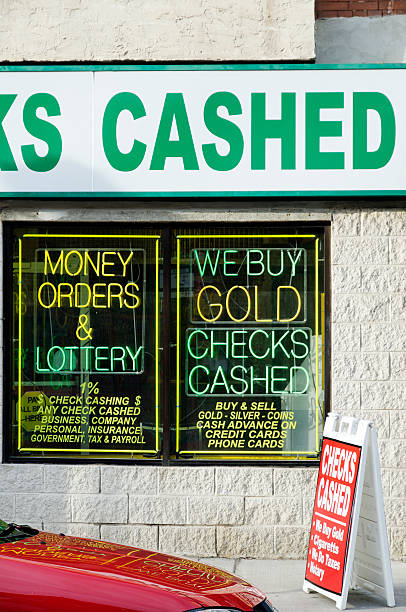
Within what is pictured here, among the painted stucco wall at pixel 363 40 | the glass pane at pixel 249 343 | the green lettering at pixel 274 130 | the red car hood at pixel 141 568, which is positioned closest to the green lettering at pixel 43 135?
the glass pane at pixel 249 343

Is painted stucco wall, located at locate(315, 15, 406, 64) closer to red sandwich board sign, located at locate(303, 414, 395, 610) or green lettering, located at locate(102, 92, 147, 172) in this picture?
green lettering, located at locate(102, 92, 147, 172)

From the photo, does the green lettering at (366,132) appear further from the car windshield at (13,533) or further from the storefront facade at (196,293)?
the car windshield at (13,533)

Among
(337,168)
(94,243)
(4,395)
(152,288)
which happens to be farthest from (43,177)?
(337,168)

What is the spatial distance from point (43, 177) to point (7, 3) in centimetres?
170

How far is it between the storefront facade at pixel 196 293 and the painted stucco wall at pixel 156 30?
0.77 feet

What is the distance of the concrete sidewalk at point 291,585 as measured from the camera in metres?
6.40

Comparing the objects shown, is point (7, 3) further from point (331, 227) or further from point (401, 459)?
point (401, 459)

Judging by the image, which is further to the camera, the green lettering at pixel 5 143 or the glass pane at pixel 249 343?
the glass pane at pixel 249 343

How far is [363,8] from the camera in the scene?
833cm

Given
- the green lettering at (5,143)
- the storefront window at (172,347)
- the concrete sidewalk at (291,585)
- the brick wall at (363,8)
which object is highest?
the brick wall at (363,8)

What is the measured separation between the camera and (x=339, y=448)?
6.66 m

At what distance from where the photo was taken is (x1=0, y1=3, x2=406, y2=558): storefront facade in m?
7.88

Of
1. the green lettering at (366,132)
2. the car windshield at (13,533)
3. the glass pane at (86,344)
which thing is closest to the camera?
the car windshield at (13,533)

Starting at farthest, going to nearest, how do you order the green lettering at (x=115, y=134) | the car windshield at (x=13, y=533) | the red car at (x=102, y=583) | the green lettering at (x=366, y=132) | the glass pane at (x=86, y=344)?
the glass pane at (x=86, y=344) → the green lettering at (x=115, y=134) → the green lettering at (x=366, y=132) → the car windshield at (x=13, y=533) → the red car at (x=102, y=583)
